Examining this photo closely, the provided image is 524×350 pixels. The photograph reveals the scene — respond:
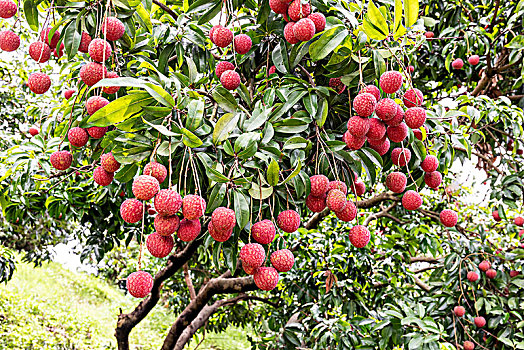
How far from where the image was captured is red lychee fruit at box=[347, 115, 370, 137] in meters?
0.98

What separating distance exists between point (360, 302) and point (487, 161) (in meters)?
1.20

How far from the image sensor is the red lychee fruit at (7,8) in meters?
0.96

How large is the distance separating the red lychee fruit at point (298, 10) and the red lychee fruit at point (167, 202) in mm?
533

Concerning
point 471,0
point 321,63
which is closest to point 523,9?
point 471,0

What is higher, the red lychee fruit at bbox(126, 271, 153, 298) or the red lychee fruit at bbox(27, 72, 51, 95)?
the red lychee fruit at bbox(27, 72, 51, 95)

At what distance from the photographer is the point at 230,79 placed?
3.54 ft

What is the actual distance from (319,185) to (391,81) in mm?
301

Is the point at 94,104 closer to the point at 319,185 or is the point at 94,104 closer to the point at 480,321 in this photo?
the point at 319,185

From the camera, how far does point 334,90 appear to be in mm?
1147

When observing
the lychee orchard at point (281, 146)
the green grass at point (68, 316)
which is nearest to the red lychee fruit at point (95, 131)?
the lychee orchard at point (281, 146)

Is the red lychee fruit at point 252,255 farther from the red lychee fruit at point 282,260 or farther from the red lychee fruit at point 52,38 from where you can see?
the red lychee fruit at point 52,38

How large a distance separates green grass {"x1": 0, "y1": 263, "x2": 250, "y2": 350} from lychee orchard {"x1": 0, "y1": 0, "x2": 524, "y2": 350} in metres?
1.65

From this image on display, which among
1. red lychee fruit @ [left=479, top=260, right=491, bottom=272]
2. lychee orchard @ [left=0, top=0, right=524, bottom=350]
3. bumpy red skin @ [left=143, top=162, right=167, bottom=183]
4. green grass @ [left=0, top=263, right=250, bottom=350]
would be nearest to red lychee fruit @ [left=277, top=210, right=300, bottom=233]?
lychee orchard @ [left=0, top=0, right=524, bottom=350]

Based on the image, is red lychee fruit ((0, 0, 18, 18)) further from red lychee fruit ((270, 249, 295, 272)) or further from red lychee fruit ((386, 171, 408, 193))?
red lychee fruit ((386, 171, 408, 193))
